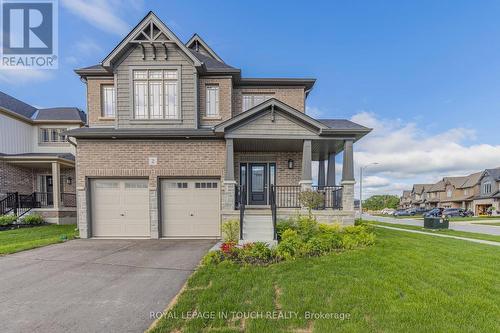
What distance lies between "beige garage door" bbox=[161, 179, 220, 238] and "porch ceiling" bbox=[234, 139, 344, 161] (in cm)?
230

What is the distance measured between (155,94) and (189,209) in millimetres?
5072

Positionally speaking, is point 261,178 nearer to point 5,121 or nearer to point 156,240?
point 156,240

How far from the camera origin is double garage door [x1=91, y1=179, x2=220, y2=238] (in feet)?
30.9

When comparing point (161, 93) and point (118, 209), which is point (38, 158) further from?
point (161, 93)

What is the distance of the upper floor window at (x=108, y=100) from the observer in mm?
10414

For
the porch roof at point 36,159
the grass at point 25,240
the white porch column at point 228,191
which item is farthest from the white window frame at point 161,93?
the porch roof at point 36,159

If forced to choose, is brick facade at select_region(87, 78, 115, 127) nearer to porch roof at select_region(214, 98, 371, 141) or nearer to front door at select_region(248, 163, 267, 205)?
porch roof at select_region(214, 98, 371, 141)

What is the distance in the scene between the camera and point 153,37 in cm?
991

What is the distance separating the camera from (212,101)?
1059cm

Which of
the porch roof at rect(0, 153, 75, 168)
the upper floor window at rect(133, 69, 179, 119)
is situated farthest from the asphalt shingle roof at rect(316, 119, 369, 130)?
the porch roof at rect(0, 153, 75, 168)

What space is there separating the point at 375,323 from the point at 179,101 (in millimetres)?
9572

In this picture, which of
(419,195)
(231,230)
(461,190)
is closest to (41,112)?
(231,230)

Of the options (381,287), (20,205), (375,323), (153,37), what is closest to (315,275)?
(381,287)

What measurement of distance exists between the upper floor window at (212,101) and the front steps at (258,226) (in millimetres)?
4645
